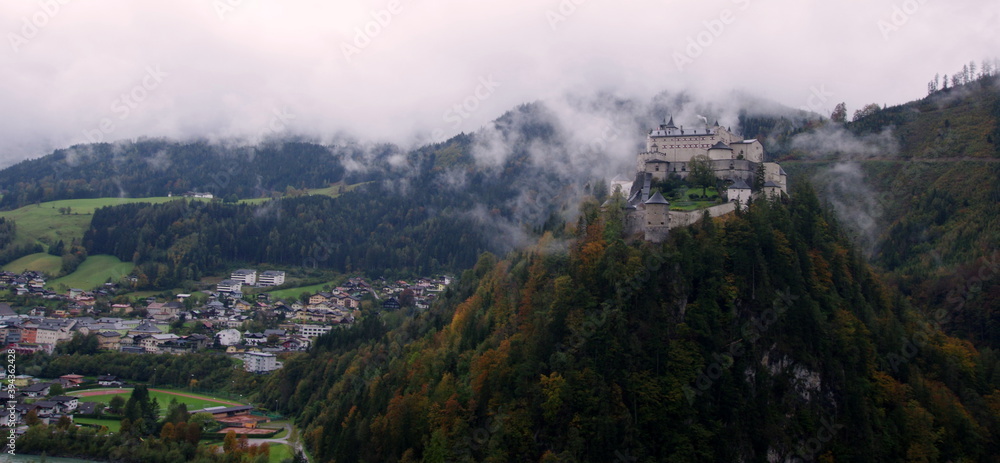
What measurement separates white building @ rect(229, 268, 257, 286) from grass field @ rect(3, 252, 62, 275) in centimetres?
3239

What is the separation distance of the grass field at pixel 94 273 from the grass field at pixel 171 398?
57.7 metres

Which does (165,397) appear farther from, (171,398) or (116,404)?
(116,404)

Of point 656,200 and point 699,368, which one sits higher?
point 656,200

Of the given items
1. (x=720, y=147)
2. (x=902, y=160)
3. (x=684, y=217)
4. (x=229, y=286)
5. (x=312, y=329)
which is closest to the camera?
(x=684, y=217)

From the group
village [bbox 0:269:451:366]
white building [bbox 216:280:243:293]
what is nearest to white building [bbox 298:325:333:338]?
village [bbox 0:269:451:366]

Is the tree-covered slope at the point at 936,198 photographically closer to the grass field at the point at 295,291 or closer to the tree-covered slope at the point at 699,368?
the tree-covered slope at the point at 699,368

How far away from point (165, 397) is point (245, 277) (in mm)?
66729

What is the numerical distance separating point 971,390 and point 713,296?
2292cm

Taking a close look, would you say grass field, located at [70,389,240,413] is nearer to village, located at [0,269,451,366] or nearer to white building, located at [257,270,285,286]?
village, located at [0,269,451,366]

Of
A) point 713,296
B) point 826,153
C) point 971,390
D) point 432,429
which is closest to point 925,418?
point 971,390

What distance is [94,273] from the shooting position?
148 metres

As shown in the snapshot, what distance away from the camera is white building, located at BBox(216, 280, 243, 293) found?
143250mm

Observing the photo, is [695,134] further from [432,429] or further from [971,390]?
[432,429]

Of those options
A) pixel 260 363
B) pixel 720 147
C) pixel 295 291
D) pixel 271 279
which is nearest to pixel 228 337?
pixel 260 363
